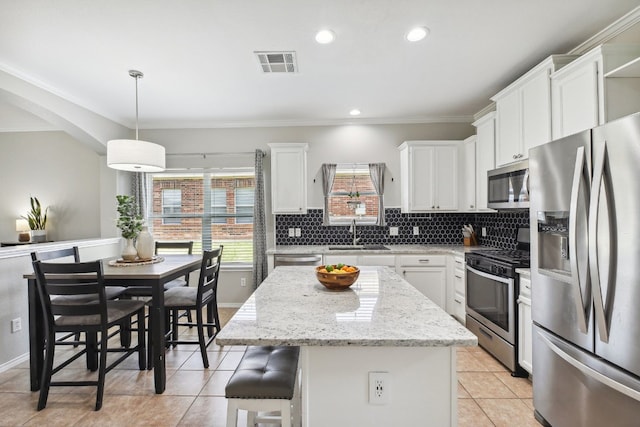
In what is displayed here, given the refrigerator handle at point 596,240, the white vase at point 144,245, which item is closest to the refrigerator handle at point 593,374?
the refrigerator handle at point 596,240

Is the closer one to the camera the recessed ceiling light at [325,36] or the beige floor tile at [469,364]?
the recessed ceiling light at [325,36]

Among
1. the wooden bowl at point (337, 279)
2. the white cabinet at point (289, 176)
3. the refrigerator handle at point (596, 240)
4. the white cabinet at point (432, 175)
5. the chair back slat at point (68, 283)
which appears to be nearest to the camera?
the refrigerator handle at point (596, 240)

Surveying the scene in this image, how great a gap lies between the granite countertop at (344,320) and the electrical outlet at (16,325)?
260 cm

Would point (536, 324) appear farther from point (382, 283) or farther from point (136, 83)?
point (136, 83)

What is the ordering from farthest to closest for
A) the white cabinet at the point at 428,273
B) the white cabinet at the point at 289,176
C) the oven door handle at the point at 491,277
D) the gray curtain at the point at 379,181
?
the gray curtain at the point at 379,181
the white cabinet at the point at 289,176
the white cabinet at the point at 428,273
the oven door handle at the point at 491,277

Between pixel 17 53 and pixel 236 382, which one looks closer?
pixel 236 382

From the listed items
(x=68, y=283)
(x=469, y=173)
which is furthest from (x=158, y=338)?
(x=469, y=173)

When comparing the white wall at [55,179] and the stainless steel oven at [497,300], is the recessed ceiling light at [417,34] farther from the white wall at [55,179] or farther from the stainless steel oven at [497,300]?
the white wall at [55,179]

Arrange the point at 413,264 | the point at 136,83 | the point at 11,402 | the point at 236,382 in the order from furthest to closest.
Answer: the point at 413,264
the point at 136,83
the point at 11,402
the point at 236,382

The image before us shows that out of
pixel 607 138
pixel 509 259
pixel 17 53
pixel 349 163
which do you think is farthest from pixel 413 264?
pixel 17 53

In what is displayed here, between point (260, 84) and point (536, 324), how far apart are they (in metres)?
3.14

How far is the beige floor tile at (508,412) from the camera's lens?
1.99 m

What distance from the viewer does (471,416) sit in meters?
2.05

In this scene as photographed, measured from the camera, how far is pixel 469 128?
4.41 metres
